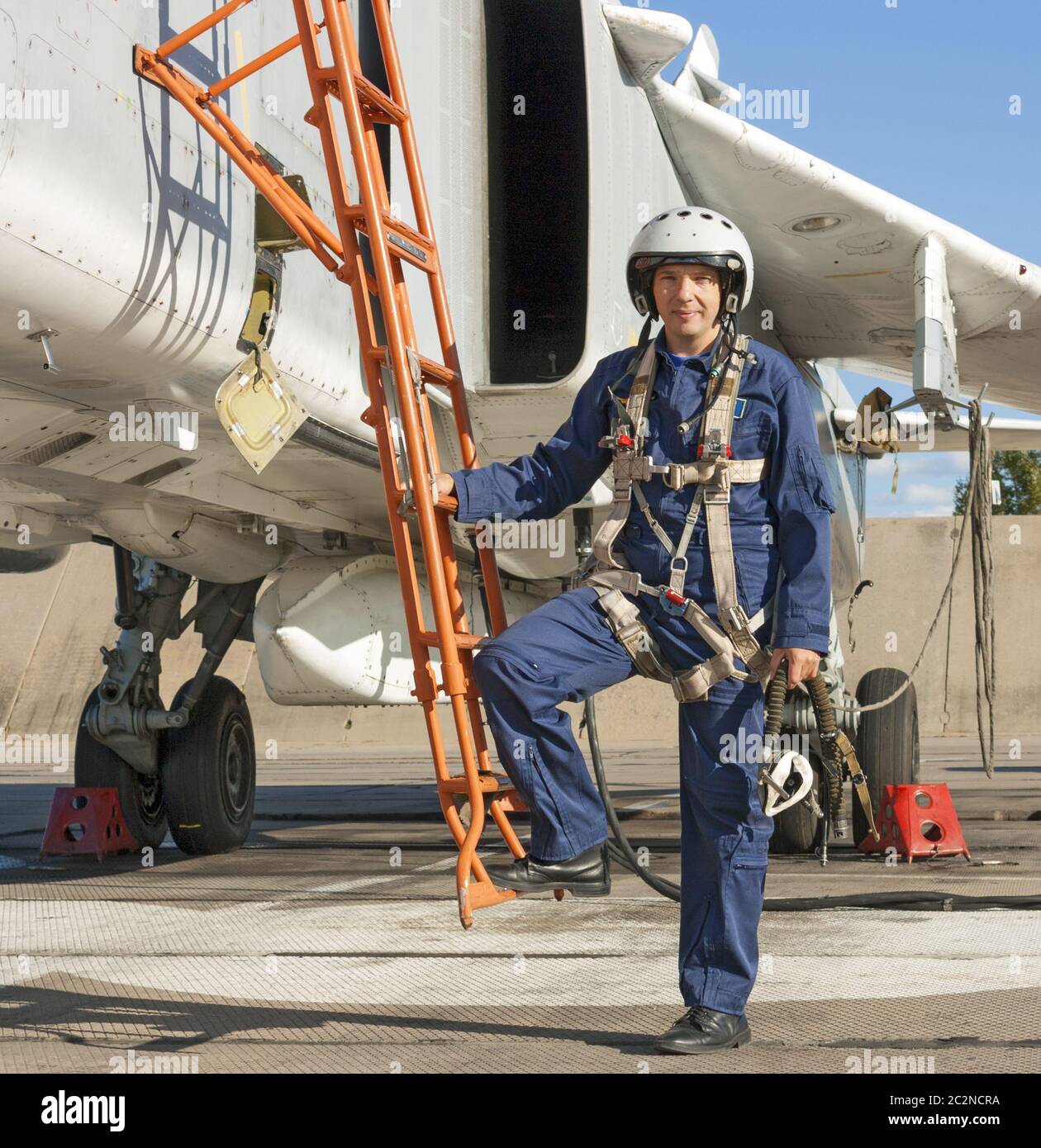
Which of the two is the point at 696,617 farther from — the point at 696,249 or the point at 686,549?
the point at 696,249

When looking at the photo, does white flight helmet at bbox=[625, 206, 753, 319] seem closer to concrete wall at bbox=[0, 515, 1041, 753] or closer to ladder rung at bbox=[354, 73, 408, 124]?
ladder rung at bbox=[354, 73, 408, 124]

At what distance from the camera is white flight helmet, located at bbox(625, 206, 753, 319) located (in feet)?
11.0

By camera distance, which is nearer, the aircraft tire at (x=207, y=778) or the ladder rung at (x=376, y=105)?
the ladder rung at (x=376, y=105)

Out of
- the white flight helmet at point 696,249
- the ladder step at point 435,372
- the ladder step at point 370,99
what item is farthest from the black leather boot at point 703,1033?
the ladder step at point 370,99

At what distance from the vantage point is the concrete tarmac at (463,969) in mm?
2979

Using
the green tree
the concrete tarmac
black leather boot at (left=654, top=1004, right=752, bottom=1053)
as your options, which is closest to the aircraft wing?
the concrete tarmac

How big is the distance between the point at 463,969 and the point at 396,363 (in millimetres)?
1742

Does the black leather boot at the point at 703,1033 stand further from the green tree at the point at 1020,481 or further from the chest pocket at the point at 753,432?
the green tree at the point at 1020,481

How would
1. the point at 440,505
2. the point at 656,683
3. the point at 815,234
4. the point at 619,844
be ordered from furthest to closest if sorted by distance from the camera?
the point at 656,683
the point at 815,234
the point at 619,844
the point at 440,505

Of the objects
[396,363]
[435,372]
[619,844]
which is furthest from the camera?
[619,844]

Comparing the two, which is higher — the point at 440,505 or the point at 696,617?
the point at 440,505

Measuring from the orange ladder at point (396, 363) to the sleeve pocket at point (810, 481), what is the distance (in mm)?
858

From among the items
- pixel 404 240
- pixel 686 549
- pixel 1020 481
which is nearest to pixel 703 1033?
pixel 686 549

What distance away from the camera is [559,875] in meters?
3.17
